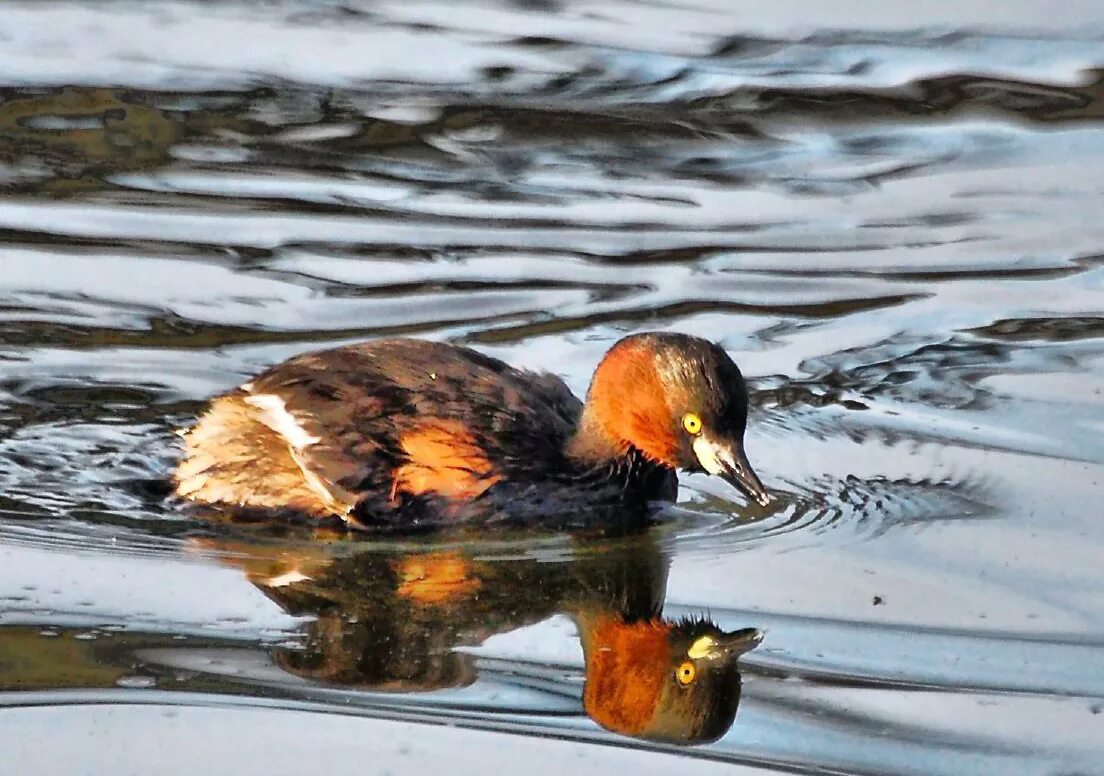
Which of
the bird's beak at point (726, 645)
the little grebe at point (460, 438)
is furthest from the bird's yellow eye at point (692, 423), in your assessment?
the bird's beak at point (726, 645)

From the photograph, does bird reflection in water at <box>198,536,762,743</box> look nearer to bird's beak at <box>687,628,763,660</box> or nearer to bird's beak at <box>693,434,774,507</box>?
bird's beak at <box>687,628,763,660</box>

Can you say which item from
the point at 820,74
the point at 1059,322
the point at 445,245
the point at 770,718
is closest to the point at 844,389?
the point at 1059,322

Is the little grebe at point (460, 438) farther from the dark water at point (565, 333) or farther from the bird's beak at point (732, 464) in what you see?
the dark water at point (565, 333)

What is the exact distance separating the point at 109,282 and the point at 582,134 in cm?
263

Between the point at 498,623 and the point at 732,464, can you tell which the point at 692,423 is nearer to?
the point at 732,464

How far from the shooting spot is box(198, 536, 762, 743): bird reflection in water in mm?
5801

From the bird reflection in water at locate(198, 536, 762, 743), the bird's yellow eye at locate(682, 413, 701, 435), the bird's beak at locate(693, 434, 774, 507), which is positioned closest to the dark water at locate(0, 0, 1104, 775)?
the bird reflection in water at locate(198, 536, 762, 743)

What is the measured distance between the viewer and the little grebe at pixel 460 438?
6.93m

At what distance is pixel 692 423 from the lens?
274 inches

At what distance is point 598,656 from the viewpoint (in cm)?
607

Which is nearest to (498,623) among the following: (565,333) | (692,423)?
(692,423)

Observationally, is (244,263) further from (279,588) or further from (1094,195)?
(1094,195)

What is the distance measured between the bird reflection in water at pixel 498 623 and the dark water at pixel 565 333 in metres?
0.02

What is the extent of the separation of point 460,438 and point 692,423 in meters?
0.67
